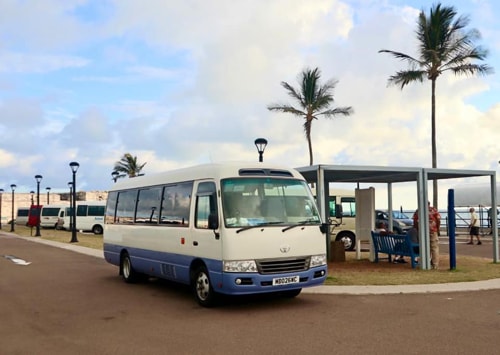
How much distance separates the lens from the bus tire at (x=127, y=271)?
12977 mm

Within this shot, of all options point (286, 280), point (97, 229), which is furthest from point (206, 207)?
point (97, 229)

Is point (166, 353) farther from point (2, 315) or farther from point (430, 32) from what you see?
point (430, 32)

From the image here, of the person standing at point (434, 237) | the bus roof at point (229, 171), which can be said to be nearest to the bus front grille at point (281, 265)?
the bus roof at point (229, 171)

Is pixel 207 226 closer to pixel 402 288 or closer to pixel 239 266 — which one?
pixel 239 266

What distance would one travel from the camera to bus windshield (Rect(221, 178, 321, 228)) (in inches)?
363

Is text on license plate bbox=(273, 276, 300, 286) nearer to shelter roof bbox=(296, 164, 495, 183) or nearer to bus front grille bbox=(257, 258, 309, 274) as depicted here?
bus front grille bbox=(257, 258, 309, 274)

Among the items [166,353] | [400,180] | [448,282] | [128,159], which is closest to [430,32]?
[400,180]

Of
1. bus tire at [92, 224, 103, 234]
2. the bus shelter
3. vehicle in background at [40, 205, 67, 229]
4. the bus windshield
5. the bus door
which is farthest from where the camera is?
vehicle in background at [40, 205, 67, 229]

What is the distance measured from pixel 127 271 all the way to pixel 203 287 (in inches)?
168

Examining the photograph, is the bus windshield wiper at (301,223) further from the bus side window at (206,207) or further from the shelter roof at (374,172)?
the shelter roof at (374,172)

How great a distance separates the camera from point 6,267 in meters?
16.9

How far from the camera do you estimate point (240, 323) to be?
26.9 ft

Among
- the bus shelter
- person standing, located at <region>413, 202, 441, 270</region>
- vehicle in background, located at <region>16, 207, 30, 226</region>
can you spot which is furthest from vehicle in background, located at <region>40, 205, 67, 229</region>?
person standing, located at <region>413, 202, 441, 270</region>

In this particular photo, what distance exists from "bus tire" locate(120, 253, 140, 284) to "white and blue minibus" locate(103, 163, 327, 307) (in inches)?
72.1
